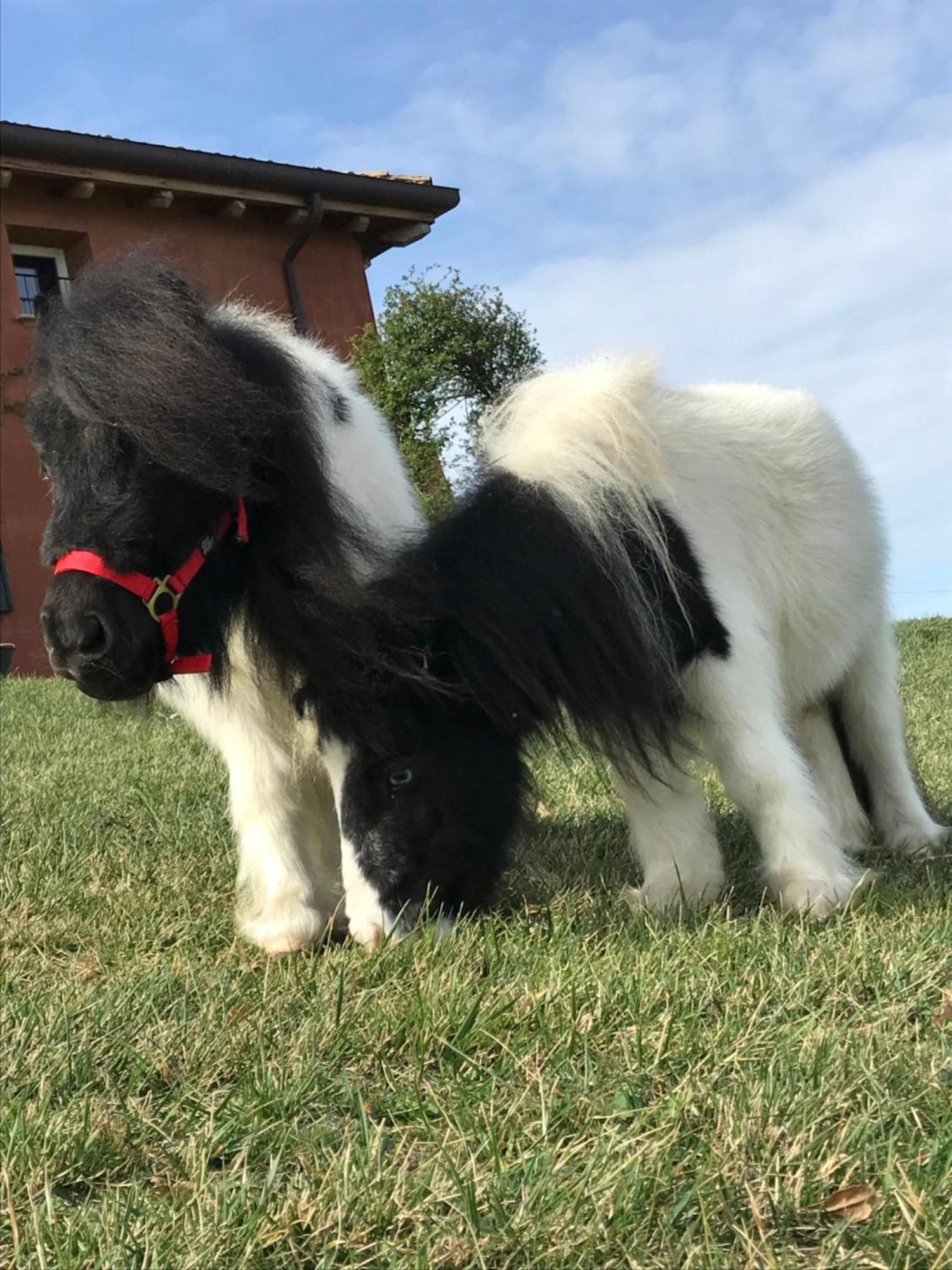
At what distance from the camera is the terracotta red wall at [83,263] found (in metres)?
14.2

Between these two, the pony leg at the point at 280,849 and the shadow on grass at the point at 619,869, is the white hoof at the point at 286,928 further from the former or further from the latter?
the shadow on grass at the point at 619,869

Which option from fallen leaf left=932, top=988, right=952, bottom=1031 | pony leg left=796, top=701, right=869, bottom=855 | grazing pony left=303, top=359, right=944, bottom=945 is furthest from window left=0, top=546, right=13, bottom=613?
fallen leaf left=932, top=988, right=952, bottom=1031

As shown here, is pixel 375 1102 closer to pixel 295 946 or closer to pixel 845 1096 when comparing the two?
pixel 845 1096

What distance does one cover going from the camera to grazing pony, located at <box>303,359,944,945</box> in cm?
289

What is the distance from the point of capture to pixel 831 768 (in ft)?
14.2

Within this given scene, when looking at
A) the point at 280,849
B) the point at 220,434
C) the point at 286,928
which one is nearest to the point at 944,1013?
the point at 286,928

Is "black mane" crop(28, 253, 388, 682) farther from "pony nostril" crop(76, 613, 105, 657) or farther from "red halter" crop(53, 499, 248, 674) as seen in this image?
"pony nostril" crop(76, 613, 105, 657)

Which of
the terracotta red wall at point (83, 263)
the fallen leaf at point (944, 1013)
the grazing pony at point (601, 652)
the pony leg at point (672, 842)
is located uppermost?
the terracotta red wall at point (83, 263)

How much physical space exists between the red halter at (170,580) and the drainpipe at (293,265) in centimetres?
1348

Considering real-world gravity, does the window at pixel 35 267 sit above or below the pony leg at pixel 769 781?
above

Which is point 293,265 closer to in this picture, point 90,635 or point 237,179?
point 237,179

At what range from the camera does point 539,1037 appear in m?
2.26

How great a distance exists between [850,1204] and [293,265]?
1611cm

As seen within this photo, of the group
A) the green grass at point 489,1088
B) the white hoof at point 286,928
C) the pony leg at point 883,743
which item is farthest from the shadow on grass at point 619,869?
the white hoof at point 286,928
